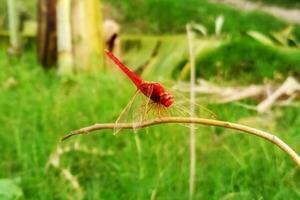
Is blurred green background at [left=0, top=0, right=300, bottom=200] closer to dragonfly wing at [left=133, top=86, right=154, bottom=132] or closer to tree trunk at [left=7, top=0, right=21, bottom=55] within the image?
tree trunk at [left=7, top=0, right=21, bottom=55]

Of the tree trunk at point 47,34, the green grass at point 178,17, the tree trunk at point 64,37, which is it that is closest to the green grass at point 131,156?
the tree trunk at point 64,37

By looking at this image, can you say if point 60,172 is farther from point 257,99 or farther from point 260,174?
point 257,99

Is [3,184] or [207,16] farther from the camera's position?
[207,16]

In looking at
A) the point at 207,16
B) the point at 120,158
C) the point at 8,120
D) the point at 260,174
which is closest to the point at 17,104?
the point at 8,120

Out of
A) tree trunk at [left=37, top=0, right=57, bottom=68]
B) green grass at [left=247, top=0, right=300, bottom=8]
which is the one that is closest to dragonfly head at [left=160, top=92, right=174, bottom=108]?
tree trunk at [left=37, top=0, right=57, bottom=68]

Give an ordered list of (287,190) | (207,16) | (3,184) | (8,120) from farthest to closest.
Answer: (207,16) → (8,120) → (287,190) → (3,184)

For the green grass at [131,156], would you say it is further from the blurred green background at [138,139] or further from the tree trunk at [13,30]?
the tree trunk at [13,30]
